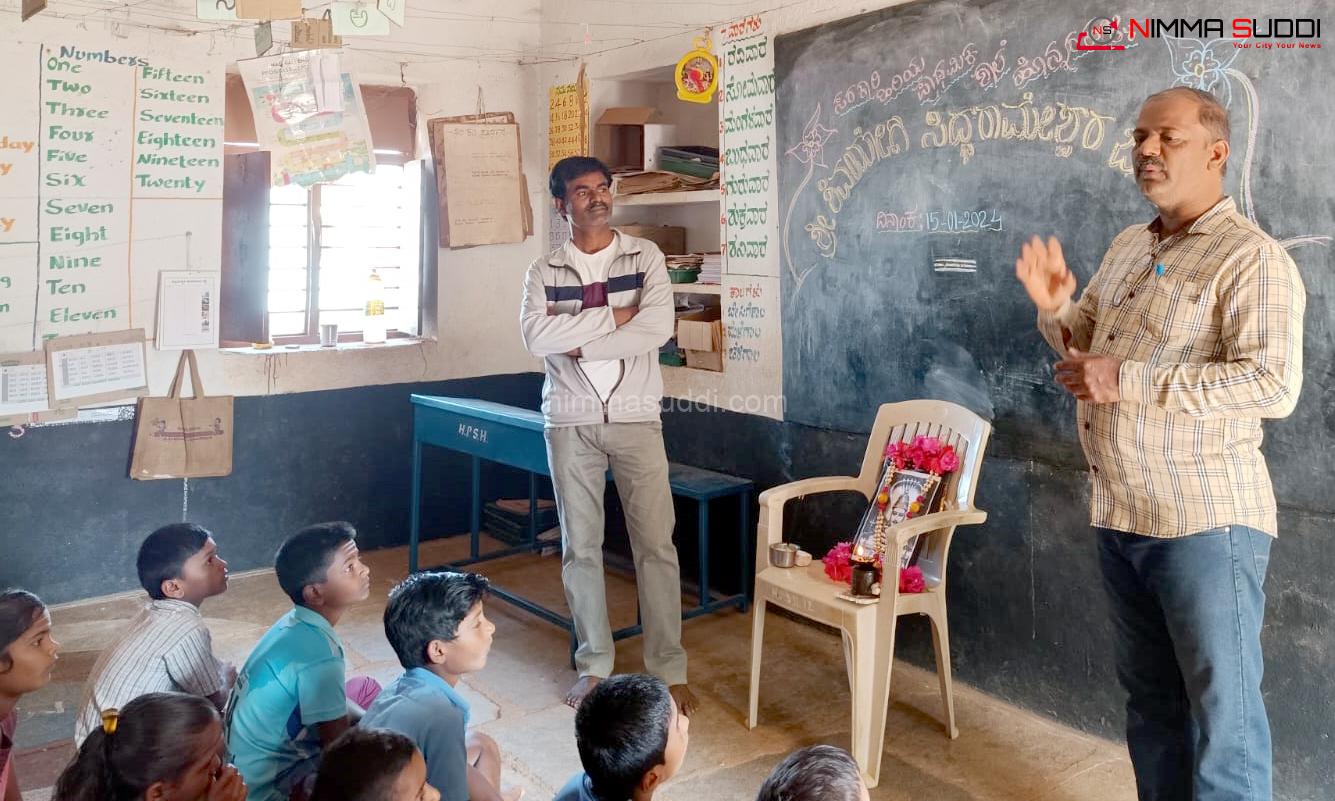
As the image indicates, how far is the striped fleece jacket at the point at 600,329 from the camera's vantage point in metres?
3.48

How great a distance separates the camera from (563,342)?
A: 3.47 m

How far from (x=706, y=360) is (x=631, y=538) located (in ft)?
4.17

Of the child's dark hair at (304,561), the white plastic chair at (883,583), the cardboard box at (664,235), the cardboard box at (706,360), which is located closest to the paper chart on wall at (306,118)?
the cardboard box at (664,235)

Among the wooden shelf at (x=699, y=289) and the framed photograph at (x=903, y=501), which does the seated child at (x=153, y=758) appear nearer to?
the framed photograph at (x=903, y=501)

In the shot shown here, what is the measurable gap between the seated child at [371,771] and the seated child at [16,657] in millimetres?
782

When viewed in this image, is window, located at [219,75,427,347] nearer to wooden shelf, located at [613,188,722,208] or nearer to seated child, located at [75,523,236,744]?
wooden shelf, located at [613,188,722,208]

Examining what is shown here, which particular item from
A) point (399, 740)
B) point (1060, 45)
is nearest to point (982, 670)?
point (1060, 45)

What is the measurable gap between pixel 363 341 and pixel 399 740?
3.88 metres

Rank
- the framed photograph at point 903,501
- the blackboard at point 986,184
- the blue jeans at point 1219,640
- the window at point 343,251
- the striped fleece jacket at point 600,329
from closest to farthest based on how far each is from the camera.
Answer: the blue jeans at point 1219,640 < the blackboard at point 986,184 < the framed photograph at point 903,501 < the striped fleece jacket at point 600,329 < the window at point 343,251

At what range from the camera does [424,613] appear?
225 cm

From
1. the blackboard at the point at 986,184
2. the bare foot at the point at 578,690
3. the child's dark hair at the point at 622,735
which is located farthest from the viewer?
the bare foot at the point at 578,690

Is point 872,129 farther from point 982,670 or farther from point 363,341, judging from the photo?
point 363,341

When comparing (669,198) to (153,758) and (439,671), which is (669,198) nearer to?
(439,671)

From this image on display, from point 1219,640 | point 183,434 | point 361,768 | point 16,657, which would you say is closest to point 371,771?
point 361,768
